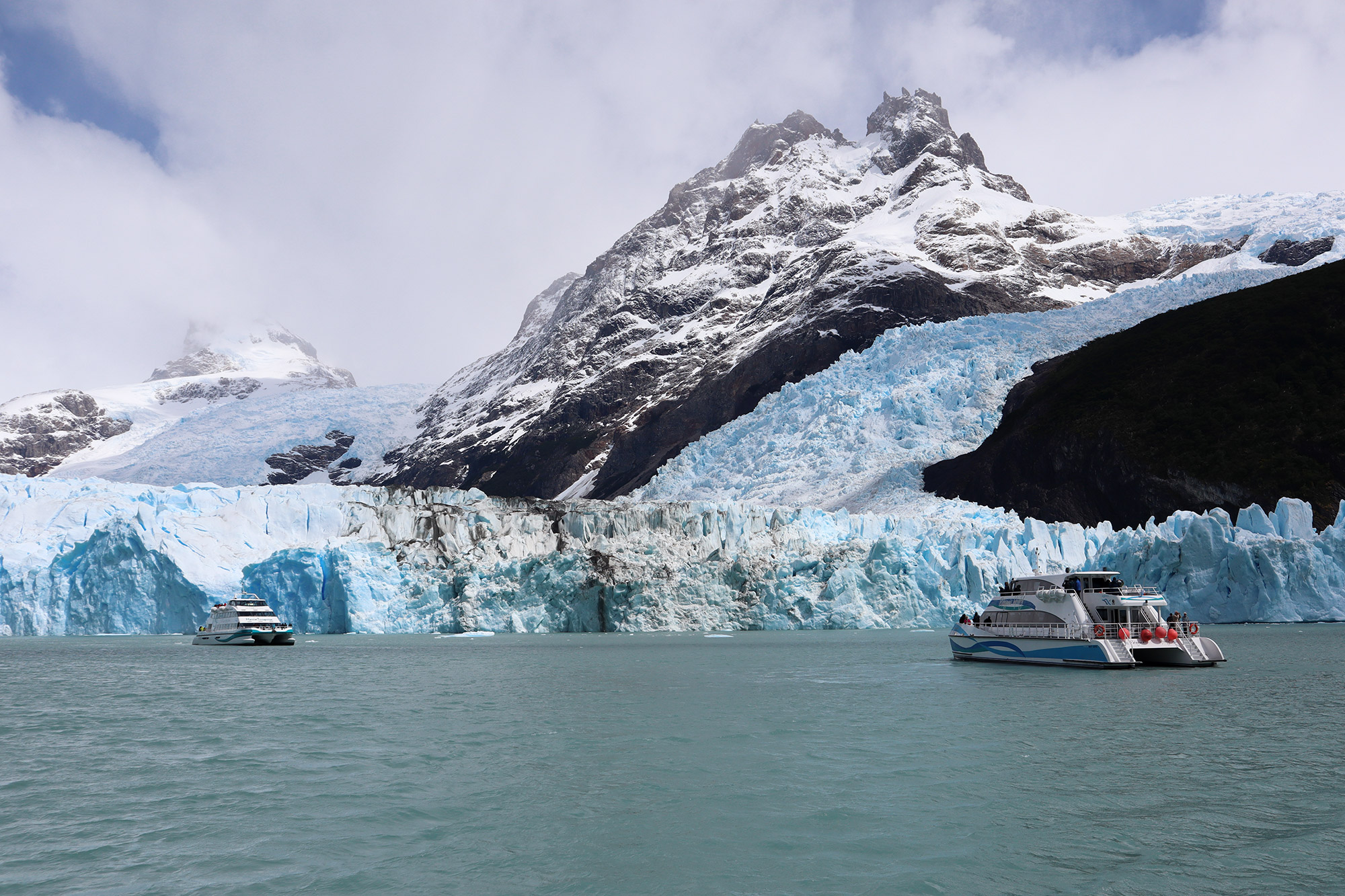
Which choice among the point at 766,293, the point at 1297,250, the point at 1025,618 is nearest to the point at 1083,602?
the point at 1025,618

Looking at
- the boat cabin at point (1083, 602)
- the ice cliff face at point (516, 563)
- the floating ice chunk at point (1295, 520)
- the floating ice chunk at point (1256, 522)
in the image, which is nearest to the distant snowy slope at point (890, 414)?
the ice cliff face at point (516, 563)

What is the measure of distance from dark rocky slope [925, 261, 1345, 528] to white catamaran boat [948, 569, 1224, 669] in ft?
105

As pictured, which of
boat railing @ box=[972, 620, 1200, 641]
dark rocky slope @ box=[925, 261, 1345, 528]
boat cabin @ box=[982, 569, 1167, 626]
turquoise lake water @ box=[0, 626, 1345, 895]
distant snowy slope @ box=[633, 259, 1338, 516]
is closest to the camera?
turquoise lake water @ box=[0, 626, 1345, 895]

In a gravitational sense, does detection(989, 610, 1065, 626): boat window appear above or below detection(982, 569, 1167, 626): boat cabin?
below

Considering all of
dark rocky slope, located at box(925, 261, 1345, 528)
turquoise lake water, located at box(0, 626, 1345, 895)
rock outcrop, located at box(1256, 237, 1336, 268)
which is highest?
rock outcrop, located at box(1256, 237, 1336, 268)

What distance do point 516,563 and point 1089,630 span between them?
29.2 meters

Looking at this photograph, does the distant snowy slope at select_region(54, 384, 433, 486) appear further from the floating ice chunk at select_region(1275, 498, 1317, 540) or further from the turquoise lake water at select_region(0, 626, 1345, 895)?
the turquoise lake water at select_region(0, 626, 1345, 895)

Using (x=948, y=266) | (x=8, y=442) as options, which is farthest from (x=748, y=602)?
(x=8, y=442)

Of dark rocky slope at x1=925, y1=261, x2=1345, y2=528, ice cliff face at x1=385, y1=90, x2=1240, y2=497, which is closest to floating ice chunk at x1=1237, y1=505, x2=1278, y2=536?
dark rocky slope at x1=925, y1=261, x2=1345, y2=528

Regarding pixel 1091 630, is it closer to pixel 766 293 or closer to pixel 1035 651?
pixel 1035 651

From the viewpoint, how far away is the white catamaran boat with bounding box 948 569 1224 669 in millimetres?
27125

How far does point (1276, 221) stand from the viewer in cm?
11481

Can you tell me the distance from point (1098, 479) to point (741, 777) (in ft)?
187

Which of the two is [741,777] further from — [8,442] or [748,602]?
[8,442]
